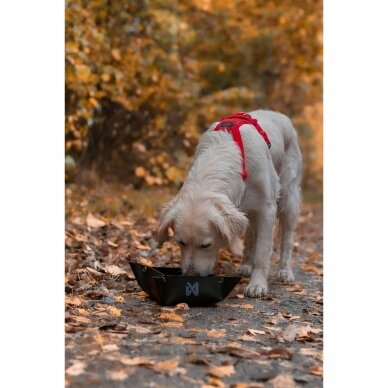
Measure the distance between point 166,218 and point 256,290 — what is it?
1021mm

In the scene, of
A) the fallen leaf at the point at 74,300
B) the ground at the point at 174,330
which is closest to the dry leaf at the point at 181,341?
the ground at the point at 174,330

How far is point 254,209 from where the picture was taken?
204 inches

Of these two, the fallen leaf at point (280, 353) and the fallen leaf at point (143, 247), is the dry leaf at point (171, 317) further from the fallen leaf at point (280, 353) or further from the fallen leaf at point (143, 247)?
the fallen leaf at point (143, 247)

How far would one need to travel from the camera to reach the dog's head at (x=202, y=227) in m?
4.50

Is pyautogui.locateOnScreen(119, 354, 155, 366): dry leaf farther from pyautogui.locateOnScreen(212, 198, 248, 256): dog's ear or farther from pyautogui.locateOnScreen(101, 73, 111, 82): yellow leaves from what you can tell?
pyautogui.locateOnScreen(101, 73, 111, 82): yellow leaves

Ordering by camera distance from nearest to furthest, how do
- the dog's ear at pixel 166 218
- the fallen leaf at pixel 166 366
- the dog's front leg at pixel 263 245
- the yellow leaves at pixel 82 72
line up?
the fallen leaf at pixel 166 366
the dog's ear at pixel 166 218
the dog's front leg at pixel 263 245
the yellow leaves at pixel 82 72

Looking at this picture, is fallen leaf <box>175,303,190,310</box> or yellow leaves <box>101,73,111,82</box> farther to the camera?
yellow leaves <box>101,73,111,82</box>

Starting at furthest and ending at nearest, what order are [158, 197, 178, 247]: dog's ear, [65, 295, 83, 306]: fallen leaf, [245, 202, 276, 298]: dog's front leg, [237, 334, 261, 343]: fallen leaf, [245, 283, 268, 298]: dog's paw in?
[245, 202, 276, 298]: dog's front leg
[245, 283, 268, 298]: dog's paw
[158, 197, 178, 247]: dog's ear
[65, 295, 83, 306]: fallen leaf
[237, 334, 261, 343]: fallen leaf

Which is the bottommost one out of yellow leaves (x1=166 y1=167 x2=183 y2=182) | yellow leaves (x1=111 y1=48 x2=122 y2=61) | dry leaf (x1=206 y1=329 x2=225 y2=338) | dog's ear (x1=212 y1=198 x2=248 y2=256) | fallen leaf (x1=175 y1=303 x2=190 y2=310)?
dry leaf (x1=206 y1=329 x2=225 y2=338)

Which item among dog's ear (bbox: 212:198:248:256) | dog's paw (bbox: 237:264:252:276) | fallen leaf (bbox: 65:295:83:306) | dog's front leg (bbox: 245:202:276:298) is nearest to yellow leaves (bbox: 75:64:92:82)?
dog's paw (bbox: 237:264:252:276)

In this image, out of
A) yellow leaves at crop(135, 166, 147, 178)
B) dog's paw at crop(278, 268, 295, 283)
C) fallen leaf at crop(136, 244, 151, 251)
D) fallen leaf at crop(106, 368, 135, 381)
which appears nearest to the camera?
fallen leaf at crop(106, 368, 135, 381)

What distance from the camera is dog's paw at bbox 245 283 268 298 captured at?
16.3 feet

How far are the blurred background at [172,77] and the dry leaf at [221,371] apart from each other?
5.38 meters

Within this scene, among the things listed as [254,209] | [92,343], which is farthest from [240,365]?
[254,209]
